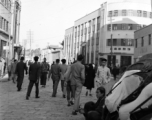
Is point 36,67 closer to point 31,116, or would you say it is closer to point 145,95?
A: point 31,116

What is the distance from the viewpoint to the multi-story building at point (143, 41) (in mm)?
31608

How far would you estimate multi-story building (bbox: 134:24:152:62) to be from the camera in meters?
31.6

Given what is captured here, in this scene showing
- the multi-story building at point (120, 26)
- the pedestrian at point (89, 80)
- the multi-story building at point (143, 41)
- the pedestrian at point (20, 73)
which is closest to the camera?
the pedestrian at point (89, 80)

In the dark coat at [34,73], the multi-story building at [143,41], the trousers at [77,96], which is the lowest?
the trousers at [77,96]

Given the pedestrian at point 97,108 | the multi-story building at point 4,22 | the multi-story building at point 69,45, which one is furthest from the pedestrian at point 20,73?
the multi-story building at point 69,45

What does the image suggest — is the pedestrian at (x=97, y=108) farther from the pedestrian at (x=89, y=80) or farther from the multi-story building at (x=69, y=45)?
the multi-story building at (x=69, y=45)

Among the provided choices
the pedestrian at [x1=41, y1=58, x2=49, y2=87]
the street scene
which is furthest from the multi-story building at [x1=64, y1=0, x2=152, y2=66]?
the pedestrian at [x1=41, y1=58, x2=49, y2=87]

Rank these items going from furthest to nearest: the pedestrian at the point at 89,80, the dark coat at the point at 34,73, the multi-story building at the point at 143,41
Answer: the multi-story building at the point at 143,41 < the pedestrian at the point at 89,80 < the dark coat at the point at 34,73

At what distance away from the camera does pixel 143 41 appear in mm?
33906

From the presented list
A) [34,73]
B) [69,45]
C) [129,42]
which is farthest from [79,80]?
[69,45]

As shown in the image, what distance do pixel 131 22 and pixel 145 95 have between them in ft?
166

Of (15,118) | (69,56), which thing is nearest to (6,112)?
(15,118)

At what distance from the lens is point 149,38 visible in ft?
105

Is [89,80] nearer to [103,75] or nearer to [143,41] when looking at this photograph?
[103,75]
